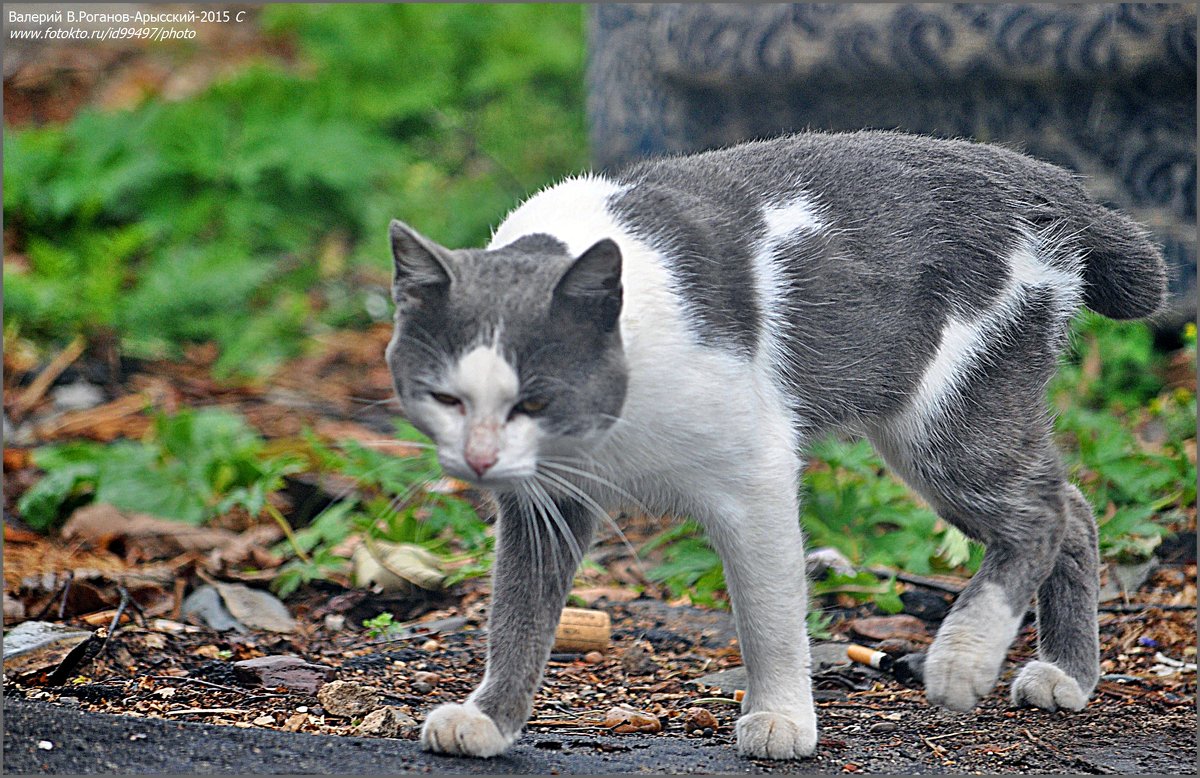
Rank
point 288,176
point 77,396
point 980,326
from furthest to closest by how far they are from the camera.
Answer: point 288,176 < point 77,396 < point 980,326

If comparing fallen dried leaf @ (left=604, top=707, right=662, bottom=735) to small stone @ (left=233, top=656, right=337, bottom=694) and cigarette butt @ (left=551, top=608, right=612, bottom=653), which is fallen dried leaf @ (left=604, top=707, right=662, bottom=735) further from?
small stone @ (left=233, top=656, right=337, bottom=694)

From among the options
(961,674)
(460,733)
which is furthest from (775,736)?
(460,733)

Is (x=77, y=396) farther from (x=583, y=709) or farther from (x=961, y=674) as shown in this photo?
(x=961, y=674)

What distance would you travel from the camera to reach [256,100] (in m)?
7.50

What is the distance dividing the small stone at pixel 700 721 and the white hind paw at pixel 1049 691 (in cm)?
79

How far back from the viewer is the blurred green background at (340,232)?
415cm

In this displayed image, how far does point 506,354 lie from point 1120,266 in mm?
1763

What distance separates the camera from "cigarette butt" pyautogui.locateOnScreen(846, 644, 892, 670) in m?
3.43

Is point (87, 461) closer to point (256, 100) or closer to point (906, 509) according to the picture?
point (906, 509)

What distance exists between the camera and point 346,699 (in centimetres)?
300

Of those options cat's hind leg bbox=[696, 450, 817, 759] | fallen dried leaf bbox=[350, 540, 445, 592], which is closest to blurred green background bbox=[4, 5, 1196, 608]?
fallen dried leaf bbox=[350, 540, 445, 592]

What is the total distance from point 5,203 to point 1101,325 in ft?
17.3

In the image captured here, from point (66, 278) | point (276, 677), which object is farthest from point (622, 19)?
point (276, 677)

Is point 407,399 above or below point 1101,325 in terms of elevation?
above
